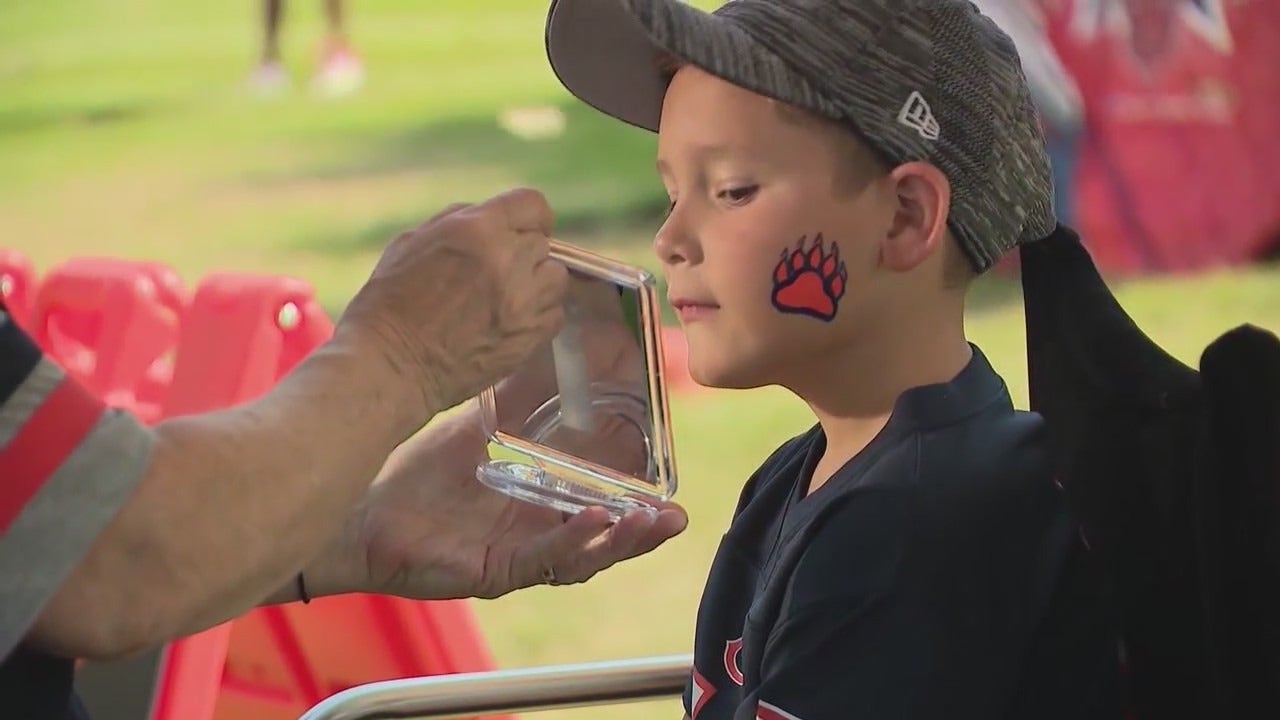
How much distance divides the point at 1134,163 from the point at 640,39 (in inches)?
117

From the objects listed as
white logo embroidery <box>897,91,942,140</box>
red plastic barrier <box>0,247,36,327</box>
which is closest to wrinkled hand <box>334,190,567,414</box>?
white logo embroidery <box>897,91,942,140</box>

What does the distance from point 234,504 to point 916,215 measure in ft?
1.28

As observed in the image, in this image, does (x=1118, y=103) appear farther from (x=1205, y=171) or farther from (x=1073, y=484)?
(x=1073, y=484)

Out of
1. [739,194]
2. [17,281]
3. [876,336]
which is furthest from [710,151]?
[17,281]

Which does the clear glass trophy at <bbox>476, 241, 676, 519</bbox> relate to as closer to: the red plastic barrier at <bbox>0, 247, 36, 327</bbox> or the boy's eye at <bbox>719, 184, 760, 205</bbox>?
the boy's eye at <bbox>719, 184, 760, 205</bbox>

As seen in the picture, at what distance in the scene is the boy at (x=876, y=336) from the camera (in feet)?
2.61

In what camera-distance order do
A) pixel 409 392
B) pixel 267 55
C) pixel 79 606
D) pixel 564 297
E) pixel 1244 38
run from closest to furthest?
A: 1. pixel 79 606
2. pixel 409 392
3. pixel 564 297
4. pixel 1244 38
5. pixel 267 55

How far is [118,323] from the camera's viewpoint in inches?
74.1

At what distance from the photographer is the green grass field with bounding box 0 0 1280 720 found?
4098 millimetres

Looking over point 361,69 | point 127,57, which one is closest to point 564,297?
point 361,69

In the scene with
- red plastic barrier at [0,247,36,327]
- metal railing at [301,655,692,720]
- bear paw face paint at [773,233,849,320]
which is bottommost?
red plastic barrier at [0,247,36,327]

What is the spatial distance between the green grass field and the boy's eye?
3023 millimetres

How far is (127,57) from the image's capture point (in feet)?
14.1

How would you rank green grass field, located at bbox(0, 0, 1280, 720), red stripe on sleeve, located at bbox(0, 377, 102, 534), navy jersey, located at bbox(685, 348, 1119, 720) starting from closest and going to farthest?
1. red stripe on sleeve, located at bbox(0, 377, 102, 534)
2. navy jersey, located at bbox(685, 348, 1119, 720)
3. green grass field, located at bbox(0, 0, 1280, 720)
